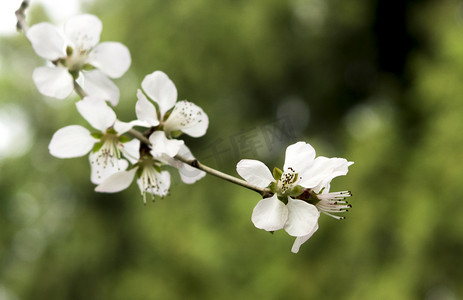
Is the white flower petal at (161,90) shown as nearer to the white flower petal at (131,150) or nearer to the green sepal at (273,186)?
the white flower petal at (131,150)

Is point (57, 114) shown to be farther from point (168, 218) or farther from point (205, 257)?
point (205, 257)

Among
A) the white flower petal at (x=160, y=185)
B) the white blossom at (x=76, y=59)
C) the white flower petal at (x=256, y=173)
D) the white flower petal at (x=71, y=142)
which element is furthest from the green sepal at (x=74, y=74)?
the white flower petal at (x=256, y=173)

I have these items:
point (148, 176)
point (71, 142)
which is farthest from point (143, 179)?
point (71, 142)

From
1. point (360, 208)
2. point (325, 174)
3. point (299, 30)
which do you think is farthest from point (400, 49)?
point (325, 174)

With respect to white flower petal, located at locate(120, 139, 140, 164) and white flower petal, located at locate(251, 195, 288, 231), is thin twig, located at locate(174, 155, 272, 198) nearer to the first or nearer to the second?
Result: white flower petal, located at locate(251, 195, 288, 231)

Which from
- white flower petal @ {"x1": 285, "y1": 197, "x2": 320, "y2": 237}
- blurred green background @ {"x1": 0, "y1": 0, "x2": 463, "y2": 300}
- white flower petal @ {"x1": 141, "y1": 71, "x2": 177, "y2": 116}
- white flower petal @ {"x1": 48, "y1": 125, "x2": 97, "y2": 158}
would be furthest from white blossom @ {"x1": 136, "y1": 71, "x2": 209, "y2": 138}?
blurred green background @ {"x1": 0, "y1": 0, "x2": 463, "y2": 300}

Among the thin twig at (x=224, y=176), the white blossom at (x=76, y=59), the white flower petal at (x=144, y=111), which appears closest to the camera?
Answer: the thin twig at (x=224, y=176)

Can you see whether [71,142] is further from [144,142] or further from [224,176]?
[224,176]
